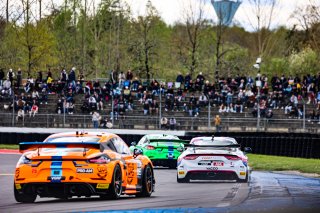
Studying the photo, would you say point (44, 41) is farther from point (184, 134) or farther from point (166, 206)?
point (166, 206)

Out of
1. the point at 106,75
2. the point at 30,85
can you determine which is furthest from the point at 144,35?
the point at 30,85

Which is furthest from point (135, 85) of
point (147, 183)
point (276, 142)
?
point (147, 183)

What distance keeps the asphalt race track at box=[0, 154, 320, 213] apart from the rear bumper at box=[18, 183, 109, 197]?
18 cm

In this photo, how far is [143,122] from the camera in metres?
45.2

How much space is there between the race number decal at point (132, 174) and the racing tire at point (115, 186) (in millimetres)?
536

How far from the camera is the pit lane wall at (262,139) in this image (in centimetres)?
3794

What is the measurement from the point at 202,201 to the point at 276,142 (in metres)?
25.3

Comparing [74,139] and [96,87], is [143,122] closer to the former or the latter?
[96,87]

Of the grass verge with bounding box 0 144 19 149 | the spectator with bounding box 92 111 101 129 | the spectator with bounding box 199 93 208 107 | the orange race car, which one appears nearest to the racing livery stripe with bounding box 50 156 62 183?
the orange race car

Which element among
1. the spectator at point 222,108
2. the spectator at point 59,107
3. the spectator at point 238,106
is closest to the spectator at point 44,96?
the spectator at point 59,107

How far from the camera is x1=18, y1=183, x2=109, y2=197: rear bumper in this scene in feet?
46.7

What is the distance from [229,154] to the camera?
20.8 m

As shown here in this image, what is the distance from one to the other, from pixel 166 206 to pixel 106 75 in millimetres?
65013

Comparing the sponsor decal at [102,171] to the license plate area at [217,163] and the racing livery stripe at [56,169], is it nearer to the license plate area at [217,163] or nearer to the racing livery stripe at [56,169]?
the racing livery stripe at [56,169]
